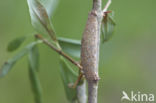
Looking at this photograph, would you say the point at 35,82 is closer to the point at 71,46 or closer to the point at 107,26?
the point at 71,46

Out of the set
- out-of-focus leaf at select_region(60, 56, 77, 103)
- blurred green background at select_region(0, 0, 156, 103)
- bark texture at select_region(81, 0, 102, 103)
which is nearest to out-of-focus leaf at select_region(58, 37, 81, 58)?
out-of-focus leaf at select_region(60, 56, 77, 103)

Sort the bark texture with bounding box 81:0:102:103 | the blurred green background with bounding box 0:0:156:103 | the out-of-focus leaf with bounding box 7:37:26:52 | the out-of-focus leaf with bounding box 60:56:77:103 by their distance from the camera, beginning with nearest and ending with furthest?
the bark texture with bounding box 81:0:102:103
the out-of-focus leaf with bounding box 60:56:77:103
the out-of-focus leaf with bounding box 7:37:26:52
the blurred green background with bounding box 0:0:156:103

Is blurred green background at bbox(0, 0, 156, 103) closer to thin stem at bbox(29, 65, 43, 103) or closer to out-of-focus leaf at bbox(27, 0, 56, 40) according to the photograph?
thin stem at bbox(29, 65, 43, 103)

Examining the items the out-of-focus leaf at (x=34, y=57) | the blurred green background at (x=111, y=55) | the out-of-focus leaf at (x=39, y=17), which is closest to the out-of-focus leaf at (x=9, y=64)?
the out-of-focus leaf at (x=34, y=57)

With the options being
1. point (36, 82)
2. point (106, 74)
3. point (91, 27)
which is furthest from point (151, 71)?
point (91, 27)

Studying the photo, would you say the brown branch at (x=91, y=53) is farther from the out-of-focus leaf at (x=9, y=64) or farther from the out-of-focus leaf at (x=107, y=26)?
the out-of-focus leaf at (x=9, y=64)

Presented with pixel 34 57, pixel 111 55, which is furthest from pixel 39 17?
pixel 111 55
